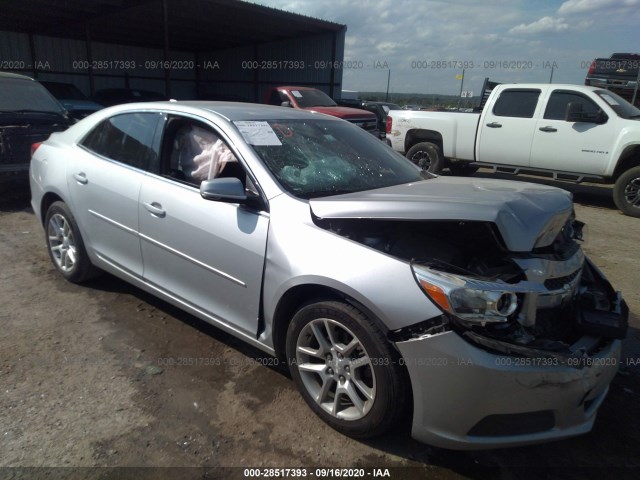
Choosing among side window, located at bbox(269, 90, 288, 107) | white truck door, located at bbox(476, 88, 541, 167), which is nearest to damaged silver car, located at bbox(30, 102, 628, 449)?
white truck door, located at bbox(476, 88, 541, 167)

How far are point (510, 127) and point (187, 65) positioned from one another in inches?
896

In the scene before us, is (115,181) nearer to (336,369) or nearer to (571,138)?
(336,369)

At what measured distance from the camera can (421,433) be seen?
2.17 metres

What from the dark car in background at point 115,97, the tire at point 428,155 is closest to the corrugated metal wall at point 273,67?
the dark car in background at point 115,97

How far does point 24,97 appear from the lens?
777cm

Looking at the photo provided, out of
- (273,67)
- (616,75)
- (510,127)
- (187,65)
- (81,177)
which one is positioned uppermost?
(187,65)

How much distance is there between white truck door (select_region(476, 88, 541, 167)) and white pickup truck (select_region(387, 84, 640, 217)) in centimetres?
2

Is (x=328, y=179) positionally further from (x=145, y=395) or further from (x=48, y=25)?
(x=48, y=25)

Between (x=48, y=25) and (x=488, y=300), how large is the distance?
22.6 m

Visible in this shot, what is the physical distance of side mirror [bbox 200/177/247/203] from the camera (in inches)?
105

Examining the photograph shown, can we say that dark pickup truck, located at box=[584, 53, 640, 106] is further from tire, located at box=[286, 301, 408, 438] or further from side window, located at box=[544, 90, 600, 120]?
tire, located at box=[286, 301, 408, 438]

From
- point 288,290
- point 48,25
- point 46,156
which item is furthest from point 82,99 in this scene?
point 288,290

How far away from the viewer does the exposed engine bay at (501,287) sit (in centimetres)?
206

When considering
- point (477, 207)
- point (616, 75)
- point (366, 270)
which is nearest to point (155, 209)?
point (366, 270)
